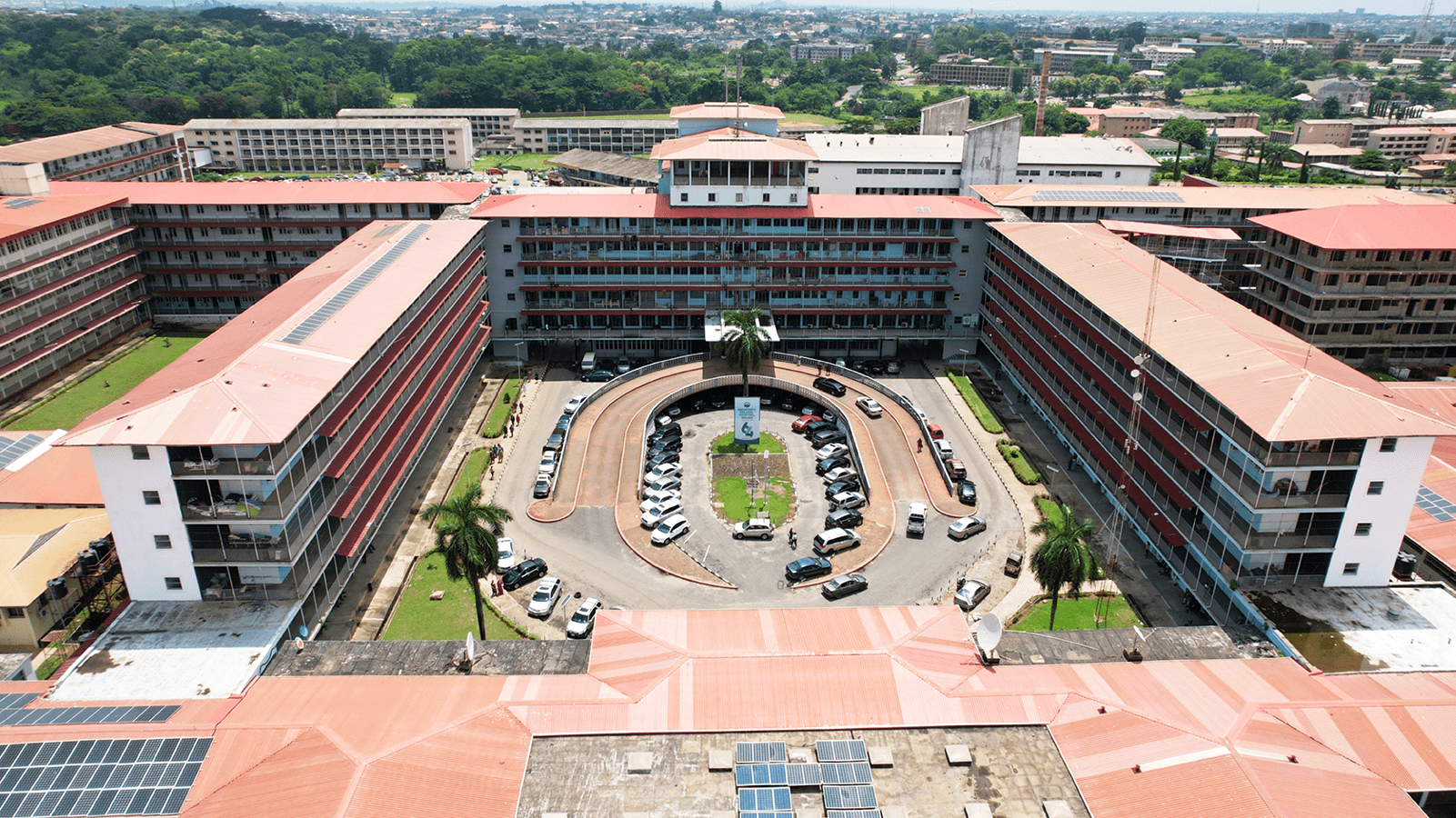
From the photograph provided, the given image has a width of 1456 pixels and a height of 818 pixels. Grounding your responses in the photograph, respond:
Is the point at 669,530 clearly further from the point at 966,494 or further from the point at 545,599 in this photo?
the point at 966,494

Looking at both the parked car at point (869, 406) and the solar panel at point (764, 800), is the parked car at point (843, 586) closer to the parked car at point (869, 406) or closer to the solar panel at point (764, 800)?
the solar panel at point (764, 800)

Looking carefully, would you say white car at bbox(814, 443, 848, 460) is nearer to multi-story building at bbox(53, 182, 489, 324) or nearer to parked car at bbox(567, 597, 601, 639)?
parked car at bbox(567, 597, 601, 639)

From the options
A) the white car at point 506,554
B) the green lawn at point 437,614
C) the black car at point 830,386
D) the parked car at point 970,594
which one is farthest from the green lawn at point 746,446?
the green lawn at point 437,614

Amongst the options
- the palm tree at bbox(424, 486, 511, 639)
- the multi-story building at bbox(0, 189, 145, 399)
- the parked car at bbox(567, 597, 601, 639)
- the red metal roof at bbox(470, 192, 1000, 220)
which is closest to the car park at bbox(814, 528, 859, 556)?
the parked car at bbox(567, 597, 601, 639)

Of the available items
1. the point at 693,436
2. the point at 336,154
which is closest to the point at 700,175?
the point at 693,436

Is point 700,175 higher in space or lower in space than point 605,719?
higher

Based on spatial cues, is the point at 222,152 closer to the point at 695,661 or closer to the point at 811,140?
the point at 811,140
